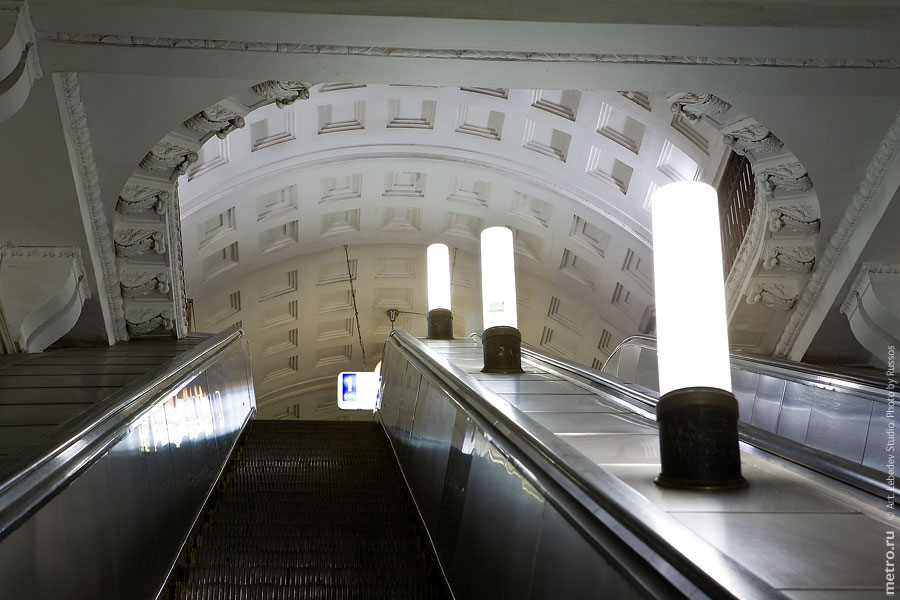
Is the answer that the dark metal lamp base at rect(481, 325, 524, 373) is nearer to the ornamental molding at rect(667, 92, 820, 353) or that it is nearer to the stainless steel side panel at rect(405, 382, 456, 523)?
the stainless steel side panel at rect(405, 382, 456, 523)

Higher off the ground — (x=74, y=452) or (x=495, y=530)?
(x=74, y=452)

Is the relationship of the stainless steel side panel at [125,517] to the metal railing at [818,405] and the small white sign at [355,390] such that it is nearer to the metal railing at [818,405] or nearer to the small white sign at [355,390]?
the metal railing at [818,405]

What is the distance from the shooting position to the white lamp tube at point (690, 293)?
8.36 ft

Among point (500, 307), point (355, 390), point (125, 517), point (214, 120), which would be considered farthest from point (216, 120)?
point (355, 390)

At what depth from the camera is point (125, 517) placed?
2771 mm

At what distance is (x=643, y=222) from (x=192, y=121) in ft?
20.3

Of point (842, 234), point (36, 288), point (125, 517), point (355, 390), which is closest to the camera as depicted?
point (125, 517)

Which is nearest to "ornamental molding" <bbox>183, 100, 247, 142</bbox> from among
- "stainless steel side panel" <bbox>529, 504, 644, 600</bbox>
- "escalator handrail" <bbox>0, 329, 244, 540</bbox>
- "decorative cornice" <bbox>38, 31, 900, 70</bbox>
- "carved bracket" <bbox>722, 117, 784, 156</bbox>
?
"decorative cornice" <bbox>38, 31, 900, 70</bbox>

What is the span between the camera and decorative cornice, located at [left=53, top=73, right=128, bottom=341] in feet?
19.2

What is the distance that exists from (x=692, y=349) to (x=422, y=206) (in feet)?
34.3

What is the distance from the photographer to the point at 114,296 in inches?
300

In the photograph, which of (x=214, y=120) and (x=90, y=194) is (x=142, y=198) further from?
(x=214, y=120)

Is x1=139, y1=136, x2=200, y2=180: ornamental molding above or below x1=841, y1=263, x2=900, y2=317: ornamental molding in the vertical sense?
above

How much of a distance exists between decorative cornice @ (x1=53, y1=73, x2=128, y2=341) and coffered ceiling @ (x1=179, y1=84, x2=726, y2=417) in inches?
102
